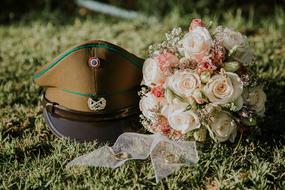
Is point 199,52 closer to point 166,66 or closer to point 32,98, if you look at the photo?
point 166,66

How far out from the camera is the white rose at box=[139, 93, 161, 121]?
105 inches

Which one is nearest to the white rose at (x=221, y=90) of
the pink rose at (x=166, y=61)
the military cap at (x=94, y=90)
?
the pink rose at (x=166, y=61)

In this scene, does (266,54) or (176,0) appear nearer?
(266,54)

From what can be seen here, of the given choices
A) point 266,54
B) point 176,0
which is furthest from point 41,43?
point 266,54

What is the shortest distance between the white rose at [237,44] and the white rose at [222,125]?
12.1 inches

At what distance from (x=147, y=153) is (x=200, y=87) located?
16.3 inches

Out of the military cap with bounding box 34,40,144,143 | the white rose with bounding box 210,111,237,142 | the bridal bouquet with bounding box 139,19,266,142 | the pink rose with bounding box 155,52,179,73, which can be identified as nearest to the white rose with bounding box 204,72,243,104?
the bridal bouquet with bounding box 139,19,266,142

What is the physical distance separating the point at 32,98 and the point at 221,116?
1.41 meters

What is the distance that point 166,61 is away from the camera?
263 cm

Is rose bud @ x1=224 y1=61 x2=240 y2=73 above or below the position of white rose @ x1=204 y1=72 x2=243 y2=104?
above

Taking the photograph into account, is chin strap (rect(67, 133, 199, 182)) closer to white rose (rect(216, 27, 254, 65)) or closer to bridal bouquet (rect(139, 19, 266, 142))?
bridal bouquet (rect(139, 19, 266, 142))

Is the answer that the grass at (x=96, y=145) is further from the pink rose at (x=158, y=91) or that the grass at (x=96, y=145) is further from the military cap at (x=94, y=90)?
the pink rose at (x=158, y=91)

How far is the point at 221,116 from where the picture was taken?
260 centimetres

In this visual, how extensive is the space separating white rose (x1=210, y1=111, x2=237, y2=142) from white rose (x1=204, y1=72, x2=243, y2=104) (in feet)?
0.34
